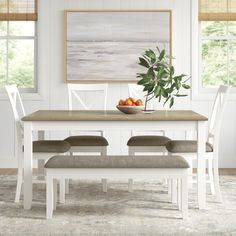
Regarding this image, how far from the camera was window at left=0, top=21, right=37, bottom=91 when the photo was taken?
718cm

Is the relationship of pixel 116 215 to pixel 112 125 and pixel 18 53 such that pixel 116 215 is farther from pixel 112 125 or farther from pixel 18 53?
pixel 18 53

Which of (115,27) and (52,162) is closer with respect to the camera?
(52,162)

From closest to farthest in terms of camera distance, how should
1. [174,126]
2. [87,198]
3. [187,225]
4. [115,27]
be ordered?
1. [187,225]
2. [174,126]
3. [87,198]
4. [115,27]

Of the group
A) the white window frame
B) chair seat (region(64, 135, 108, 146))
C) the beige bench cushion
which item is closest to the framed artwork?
the white window frame

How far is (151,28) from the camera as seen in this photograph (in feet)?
23.0

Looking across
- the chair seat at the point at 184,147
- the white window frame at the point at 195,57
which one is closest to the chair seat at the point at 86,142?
the chair seat at the point at 184,147

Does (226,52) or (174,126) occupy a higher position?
(226,52)

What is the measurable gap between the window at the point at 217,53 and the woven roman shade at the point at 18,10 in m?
1.92

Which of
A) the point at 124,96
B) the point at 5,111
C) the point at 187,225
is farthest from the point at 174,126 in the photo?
the point at 5,111

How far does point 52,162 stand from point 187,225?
3.50 feet

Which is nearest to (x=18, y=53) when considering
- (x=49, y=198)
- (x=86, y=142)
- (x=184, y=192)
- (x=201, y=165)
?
(x=86, y=142)

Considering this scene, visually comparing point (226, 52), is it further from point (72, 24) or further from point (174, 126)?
point (174, 126)

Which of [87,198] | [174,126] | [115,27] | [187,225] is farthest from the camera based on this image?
[115,27]

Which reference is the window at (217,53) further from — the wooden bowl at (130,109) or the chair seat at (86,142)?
the wooden bowl at (130,109)
